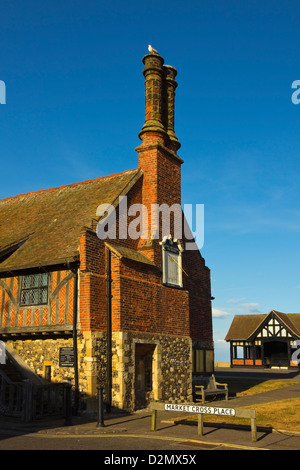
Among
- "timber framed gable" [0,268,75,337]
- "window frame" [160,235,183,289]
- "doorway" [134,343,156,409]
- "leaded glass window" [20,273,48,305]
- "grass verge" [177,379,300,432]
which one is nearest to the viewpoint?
"grass verge" [177,379,300,432]

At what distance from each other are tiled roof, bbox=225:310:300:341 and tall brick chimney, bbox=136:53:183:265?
31.3 m

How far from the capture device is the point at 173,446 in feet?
31.1

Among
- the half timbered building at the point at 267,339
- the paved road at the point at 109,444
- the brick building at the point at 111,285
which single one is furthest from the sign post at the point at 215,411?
the half timbered building at the point at 267,339

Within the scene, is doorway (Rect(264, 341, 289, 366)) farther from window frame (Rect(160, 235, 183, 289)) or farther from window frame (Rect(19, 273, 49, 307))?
window frame (Rect(19, 273, 49, 307))

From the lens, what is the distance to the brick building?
49.8 ft

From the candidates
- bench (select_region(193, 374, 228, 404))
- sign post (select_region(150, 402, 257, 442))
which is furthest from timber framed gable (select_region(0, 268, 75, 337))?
bench (select_region(193, 374, 228, 404))

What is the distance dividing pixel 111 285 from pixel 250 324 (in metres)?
36.8

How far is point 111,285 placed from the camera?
15.9 metres

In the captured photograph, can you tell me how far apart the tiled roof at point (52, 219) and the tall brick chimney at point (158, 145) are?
729 mm

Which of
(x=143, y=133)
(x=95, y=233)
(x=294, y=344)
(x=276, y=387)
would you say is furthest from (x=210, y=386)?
(x=294, y=344)

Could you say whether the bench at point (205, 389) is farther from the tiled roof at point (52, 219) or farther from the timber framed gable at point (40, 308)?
the tiled roof at point (52, 219)

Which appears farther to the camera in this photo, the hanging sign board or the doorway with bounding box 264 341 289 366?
the doorway with bounding box 264 341 289 366

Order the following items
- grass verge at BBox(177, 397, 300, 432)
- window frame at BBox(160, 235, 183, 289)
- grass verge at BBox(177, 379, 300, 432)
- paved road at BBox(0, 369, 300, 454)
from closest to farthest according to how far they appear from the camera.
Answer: paved road at BBox(0, 369, 300, 454) < grass verge at BBox(177, 397, 300, 432) < grass verge at BBox(177, 379, 300, 432) < window frame at BBox(160, 235, 183, 289)

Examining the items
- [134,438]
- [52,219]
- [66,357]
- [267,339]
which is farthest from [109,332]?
[267,339]
